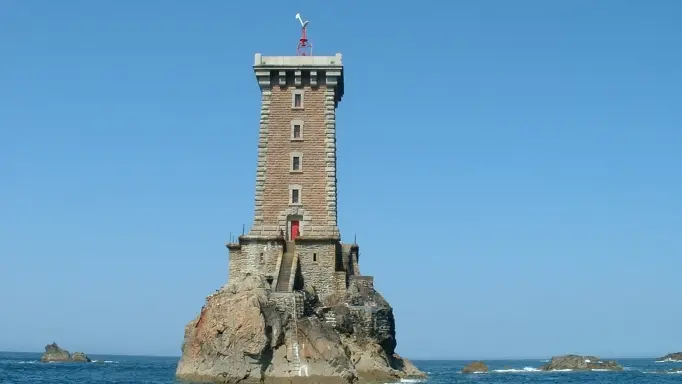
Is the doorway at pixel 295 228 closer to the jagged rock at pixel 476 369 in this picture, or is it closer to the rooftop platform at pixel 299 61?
the rooftop platform at pixel 299 61

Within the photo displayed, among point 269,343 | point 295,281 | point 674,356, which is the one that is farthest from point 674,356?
point 269,343

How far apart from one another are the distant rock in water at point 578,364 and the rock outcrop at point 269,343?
172ft

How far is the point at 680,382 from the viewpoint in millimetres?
63125

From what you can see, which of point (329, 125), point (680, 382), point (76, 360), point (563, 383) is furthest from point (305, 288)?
point (76, 360)

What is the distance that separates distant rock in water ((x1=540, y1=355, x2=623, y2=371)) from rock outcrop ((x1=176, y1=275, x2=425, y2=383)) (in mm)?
52345

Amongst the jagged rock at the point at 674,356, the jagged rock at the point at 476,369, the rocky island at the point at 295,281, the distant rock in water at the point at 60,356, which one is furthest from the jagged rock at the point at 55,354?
the jagged rock at the point at 674,356

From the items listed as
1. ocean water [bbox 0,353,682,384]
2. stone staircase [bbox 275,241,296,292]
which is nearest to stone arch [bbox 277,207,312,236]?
stone staircase [bbox 275,241,296,292]

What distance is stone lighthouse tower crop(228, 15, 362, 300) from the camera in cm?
4494

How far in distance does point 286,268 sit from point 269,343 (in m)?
5.97

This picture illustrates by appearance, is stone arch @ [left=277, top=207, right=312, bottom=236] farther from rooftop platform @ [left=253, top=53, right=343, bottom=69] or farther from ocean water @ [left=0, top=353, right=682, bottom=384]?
ocean water @ [left=0, top=353, right=682, bottom=384]

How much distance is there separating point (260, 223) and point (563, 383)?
28.3 m

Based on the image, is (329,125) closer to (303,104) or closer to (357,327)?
(303,104)

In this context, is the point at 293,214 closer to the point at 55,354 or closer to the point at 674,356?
the point at 55,354

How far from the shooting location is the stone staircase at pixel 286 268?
4219 centimetres
